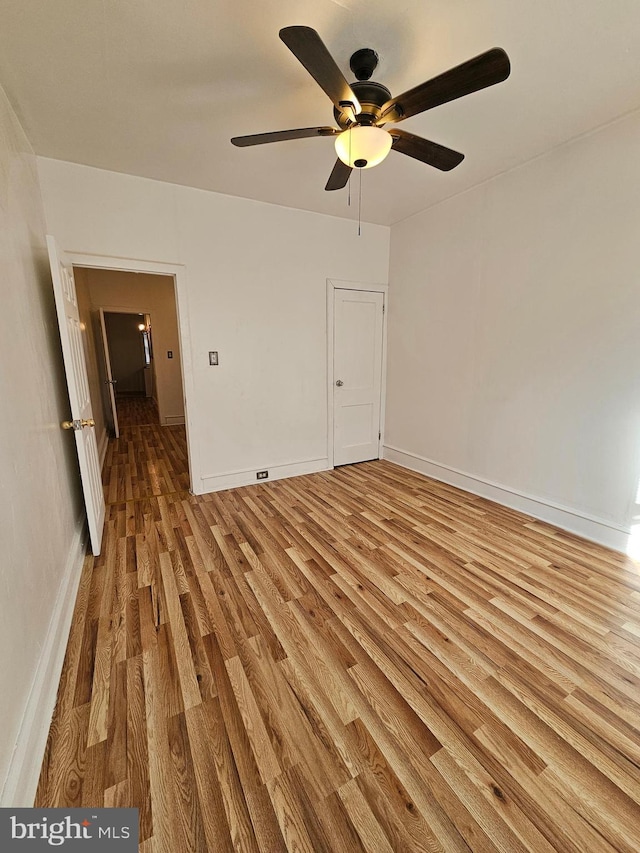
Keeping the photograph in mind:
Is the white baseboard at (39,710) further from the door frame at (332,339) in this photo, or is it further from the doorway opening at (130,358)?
the doorway opening at (130,358)

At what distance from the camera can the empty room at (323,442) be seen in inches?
46.4

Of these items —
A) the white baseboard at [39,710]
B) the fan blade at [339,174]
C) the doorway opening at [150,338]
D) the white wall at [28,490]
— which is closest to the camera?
the white baseboard at [39,710]

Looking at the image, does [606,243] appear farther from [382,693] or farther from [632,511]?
[382,693]

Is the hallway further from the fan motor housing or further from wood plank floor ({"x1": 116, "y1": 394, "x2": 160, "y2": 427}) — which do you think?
the fan motor housing

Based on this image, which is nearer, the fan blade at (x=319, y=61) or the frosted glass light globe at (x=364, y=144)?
the fan blade at (x=319, y=61)

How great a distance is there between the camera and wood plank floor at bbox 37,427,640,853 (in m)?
1.07

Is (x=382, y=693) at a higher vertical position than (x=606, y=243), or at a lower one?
lower

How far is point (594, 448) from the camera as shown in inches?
101

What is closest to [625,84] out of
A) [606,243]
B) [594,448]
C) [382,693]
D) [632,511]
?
[606,243]

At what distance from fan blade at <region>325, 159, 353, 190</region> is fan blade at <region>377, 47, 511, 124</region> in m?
0.36

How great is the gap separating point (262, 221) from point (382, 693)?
3770 mm

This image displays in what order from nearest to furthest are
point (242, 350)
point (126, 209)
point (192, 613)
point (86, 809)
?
1. point (86, 809)
2. point (192, 613)
3. point (126, 209)
4. point (242, 350)

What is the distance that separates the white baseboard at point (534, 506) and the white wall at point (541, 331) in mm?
12

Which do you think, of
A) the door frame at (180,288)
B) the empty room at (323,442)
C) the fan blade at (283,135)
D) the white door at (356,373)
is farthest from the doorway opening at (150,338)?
the fan blade at (283,135)
